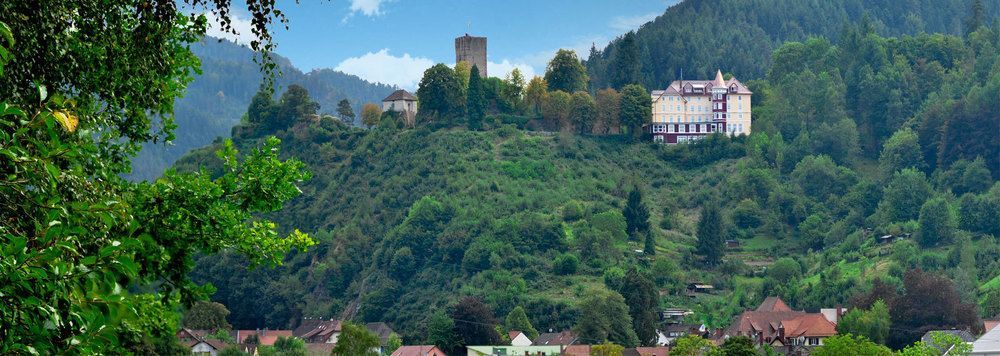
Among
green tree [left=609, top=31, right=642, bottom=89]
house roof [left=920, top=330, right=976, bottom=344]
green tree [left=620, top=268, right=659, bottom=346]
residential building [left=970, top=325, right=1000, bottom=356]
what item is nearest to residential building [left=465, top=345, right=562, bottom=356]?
green tree [left=620, top=268, right=659, bottom=346]

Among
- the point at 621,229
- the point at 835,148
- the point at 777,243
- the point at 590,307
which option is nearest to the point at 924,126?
the point at 835,148

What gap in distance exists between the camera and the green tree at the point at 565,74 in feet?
435

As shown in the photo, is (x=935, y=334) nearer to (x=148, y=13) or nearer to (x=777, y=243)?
(x=777, y=243)

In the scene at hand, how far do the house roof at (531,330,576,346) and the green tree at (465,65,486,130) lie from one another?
36483 mm

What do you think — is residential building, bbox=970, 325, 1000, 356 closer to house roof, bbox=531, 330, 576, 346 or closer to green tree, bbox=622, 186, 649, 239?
house roof, bbox=531, 330, 576, 346

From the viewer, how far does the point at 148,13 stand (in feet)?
44.4

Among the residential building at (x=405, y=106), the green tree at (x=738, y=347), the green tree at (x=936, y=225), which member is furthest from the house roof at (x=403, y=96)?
the green tree at (x=738, y=347)

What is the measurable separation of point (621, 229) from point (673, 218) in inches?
364

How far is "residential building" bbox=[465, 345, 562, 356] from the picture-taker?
80625 mm

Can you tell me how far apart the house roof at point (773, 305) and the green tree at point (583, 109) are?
115 feet

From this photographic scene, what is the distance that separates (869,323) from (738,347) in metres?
10.5

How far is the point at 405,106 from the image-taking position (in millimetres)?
131625

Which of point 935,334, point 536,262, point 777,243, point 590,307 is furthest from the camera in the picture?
point 777,243

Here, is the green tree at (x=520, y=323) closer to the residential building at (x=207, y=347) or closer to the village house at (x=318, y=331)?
the village house at (x=318, y=331)
